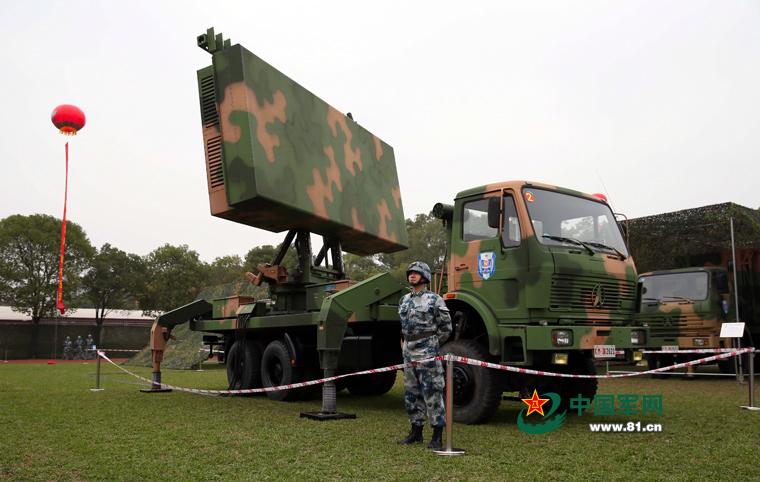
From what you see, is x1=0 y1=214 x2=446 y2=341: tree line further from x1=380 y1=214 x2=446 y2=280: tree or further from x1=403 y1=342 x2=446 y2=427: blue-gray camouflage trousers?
x1=403 y1=342 x2=446 y2=427: blue-gray camouflage trousers

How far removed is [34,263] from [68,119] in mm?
18822

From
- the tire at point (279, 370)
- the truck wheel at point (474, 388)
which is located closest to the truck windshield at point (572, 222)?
the truck wheel at point (474, 388)

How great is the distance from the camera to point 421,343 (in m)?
6.06

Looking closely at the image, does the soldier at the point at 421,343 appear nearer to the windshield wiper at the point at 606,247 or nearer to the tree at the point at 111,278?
the windshield wiper at the point at 606,247

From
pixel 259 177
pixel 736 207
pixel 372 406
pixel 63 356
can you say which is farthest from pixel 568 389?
pixel 63 356

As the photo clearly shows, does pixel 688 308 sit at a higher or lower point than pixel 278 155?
lower

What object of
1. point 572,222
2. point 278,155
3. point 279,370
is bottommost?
point 279,370

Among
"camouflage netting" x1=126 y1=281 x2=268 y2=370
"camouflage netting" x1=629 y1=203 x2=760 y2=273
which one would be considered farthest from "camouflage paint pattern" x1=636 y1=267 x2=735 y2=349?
"camouflage netting" x1=126 y1=281 x2=268 y2=370

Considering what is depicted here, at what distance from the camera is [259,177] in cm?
827

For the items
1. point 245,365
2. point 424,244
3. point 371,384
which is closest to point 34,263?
point 424,244

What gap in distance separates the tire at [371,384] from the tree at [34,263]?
2879 centimetres

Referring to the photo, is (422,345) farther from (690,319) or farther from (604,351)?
(690,319)

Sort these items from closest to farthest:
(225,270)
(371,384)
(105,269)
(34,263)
Answer: (371,384), (34,263), (105,269), (225,270)

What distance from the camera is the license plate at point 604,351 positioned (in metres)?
7.04
